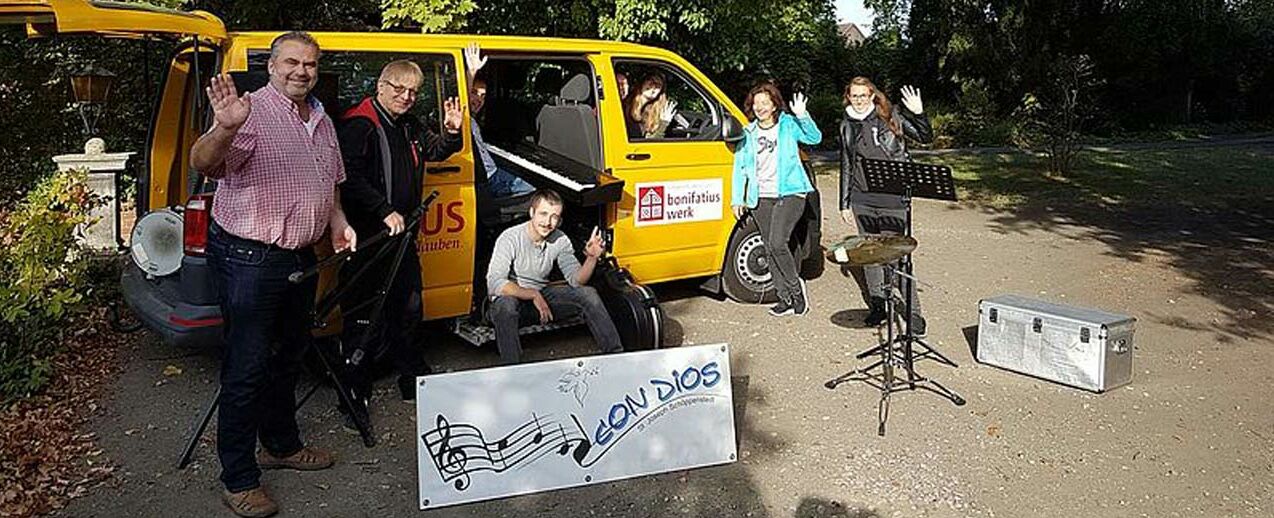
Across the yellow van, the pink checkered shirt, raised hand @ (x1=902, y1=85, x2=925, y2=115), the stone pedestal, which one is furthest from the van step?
the stone pedestal

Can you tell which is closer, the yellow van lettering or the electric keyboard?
the yellow van lettering

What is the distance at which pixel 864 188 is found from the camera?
265 inches

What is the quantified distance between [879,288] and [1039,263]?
3197 mm

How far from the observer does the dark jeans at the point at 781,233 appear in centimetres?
712

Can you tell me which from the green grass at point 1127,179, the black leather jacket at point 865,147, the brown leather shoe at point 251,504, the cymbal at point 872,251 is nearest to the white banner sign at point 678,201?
the black leather jacket at point 865,147

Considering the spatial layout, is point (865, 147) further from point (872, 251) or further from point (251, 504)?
point (251, 504)

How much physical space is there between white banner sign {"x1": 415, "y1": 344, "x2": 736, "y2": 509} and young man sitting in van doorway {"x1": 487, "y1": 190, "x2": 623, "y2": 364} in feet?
3.31

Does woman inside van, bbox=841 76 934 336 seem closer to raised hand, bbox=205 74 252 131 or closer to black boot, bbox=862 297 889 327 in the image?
black boot, bbox=862 297 889 327

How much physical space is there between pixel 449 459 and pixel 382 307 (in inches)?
46.2

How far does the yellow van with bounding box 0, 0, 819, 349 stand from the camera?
512 cm

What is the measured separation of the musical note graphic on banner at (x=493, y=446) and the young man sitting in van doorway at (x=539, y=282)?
46.4 inches

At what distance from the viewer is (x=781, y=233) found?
7.14 meters

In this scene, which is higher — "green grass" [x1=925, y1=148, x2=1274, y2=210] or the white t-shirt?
the white t-shirt

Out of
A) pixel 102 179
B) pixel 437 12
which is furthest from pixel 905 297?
pixel 102 179
